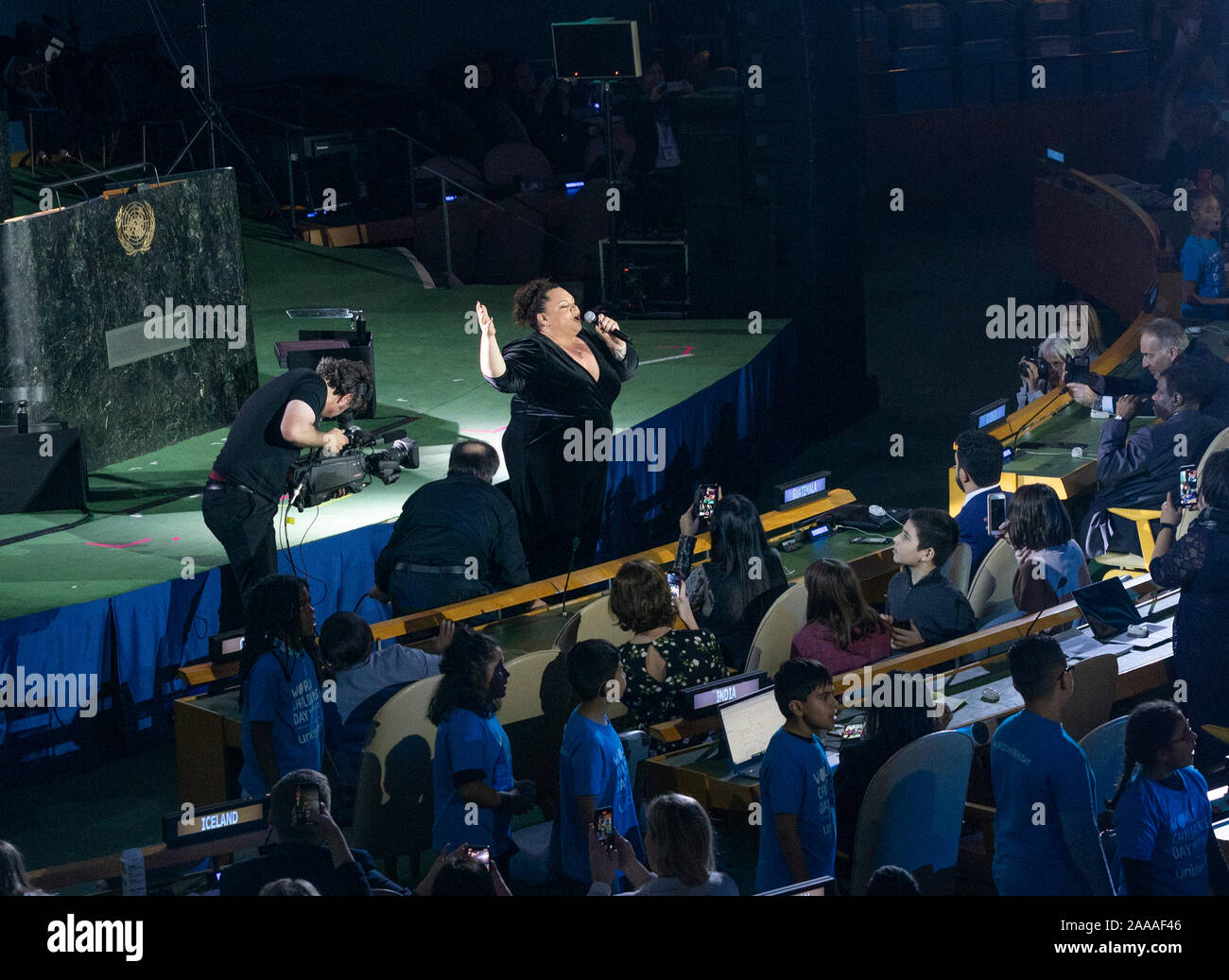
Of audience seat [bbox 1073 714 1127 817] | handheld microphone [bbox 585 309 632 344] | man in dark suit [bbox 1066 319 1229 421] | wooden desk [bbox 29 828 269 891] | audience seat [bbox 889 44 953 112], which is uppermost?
audience seat [bbox 889 44 953 112]

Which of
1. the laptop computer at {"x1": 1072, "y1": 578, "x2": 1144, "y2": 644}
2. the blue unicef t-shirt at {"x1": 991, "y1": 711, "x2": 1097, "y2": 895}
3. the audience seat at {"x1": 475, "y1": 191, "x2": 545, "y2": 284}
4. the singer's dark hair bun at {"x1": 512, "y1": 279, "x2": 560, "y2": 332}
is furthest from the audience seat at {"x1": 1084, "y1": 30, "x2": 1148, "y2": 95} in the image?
the blue unicef t-shirt at {"x1": 991, "y1": 711, "x2": 1097, "y2": 895}

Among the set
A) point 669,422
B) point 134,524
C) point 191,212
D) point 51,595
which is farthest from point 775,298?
point 51,595

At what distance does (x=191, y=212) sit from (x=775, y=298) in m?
3.98

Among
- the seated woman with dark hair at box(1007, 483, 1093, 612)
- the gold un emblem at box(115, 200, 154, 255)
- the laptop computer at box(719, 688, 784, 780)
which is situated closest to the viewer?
the laptop computer at box(719, 688, 784, 780)

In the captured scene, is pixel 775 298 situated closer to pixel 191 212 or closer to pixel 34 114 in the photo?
pixel 191 212

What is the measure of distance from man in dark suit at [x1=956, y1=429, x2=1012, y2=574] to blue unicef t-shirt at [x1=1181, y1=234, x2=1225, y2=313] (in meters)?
4.12

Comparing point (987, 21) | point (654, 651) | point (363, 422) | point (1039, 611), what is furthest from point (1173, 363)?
point (987, 21)

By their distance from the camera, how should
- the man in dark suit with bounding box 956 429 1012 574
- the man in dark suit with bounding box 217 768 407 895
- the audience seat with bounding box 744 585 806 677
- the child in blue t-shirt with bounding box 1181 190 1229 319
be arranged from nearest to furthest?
1. the man in dark suit with bounding box 217 768 407 895
2. the audience seat with bounding box 744 585 806 677
3. the man in dark suit with bounding box 956 429 1012 574
4. the child in blue t-shirt with bounding box 1181 190 1229 319

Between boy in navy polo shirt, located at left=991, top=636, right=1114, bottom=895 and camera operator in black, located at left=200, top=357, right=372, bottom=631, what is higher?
camera operator in black, located at left=200, top=357, right=372, bottom=631

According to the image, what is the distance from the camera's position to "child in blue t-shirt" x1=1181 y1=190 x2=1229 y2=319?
404 inches

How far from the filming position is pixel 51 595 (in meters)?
6.70

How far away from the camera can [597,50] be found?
10961 millimetres

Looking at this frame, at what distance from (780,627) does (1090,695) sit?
3.46 feet

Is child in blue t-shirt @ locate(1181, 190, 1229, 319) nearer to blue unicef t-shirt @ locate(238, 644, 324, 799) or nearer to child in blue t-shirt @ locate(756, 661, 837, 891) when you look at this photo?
child in blue t-shirt @ locate(756, 661, 837, 891)
